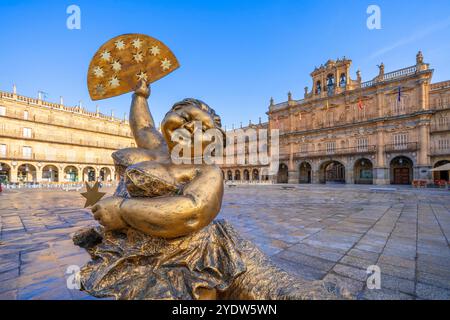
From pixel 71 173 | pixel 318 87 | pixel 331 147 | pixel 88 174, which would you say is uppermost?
pixel 318 87

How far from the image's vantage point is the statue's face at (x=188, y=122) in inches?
41.6

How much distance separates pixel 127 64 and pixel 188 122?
955 mm

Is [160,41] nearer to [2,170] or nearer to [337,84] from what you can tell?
[337,84]

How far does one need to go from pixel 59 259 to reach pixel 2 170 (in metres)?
32.8

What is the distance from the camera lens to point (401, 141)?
21.2 meters

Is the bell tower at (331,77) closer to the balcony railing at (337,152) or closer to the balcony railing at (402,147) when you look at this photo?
the balcony railing at (337,152)

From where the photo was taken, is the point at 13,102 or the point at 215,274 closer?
the point at 215,274

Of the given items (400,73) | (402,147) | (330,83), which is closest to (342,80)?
(330,83)

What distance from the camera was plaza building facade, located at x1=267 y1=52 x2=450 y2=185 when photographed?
20.1 m

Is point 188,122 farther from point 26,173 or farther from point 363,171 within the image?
point 26,173

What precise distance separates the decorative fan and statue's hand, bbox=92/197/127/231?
1.05m
